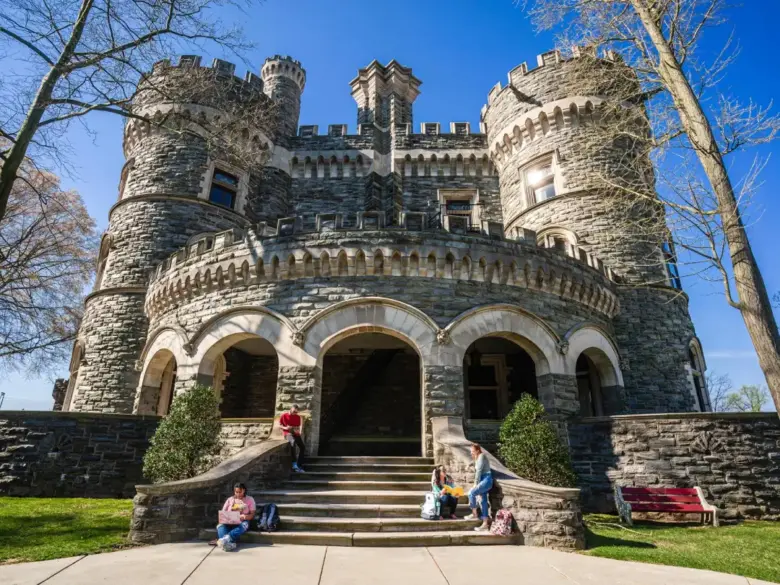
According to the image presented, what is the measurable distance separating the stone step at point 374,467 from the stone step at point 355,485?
1.70ft

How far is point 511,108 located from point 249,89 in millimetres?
11279

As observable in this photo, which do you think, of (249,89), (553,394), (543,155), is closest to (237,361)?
(553,394)

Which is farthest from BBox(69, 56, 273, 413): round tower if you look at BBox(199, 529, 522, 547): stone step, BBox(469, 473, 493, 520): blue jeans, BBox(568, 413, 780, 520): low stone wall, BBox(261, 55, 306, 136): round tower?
BBox(568, 413, 780, 520): low stone wall

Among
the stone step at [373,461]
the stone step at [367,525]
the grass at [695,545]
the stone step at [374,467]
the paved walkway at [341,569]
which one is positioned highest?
the stone step at [373,461]

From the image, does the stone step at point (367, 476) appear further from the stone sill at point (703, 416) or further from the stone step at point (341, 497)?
the stone sill at point (703, 416)

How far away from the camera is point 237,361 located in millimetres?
15547

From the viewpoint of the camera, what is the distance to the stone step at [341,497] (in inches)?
298

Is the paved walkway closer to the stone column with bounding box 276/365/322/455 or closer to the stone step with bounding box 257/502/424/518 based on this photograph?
the stone step with bounding box 257/502/424/518

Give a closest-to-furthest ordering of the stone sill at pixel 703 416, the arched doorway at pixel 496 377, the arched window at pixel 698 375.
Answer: the stone sill at pixel 703 416
the arched doorway at pixel 496 377
the arched window at pixel 698 375

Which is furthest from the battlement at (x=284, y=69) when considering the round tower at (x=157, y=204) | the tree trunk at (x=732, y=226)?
the tree trunk at (x=732, y=226)

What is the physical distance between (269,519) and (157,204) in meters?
13.5

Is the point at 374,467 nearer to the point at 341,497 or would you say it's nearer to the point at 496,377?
the point at 341,497

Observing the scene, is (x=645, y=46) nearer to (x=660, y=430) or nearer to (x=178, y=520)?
(x=660, y=430)

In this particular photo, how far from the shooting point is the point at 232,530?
5977 millimetres
